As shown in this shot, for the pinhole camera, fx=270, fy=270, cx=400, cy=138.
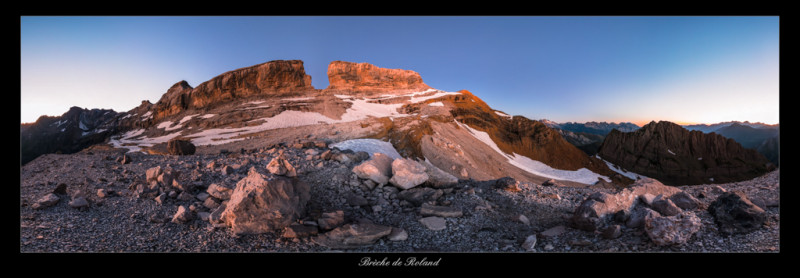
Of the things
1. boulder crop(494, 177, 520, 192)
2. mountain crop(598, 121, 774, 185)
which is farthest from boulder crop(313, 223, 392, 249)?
mountain crop(598, 121, 774, 185)

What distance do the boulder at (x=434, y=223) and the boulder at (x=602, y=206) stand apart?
2487 mm

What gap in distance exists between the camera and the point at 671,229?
4.14 m

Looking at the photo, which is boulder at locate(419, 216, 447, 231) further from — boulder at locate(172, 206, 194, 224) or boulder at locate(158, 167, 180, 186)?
boulder at locate(158, 167, 180, 186)

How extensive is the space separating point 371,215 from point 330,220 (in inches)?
43.9

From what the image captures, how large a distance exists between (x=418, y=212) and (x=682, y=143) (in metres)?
50.1

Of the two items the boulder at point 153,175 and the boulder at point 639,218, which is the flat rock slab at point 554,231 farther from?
the boulder at point 153,175

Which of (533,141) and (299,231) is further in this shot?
(533,141)

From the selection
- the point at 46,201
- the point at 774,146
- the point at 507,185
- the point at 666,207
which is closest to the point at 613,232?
the point at 666,207

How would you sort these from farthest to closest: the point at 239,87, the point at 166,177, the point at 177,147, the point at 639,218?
the point at 239,87 < the point at 177,147 < the point at 166,177 < the point at 639,218

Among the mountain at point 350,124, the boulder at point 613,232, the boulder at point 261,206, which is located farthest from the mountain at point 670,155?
the boulder at point 261,206

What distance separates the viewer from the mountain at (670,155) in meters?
31.7

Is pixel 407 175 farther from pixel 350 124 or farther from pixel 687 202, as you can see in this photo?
pixel 350 124
